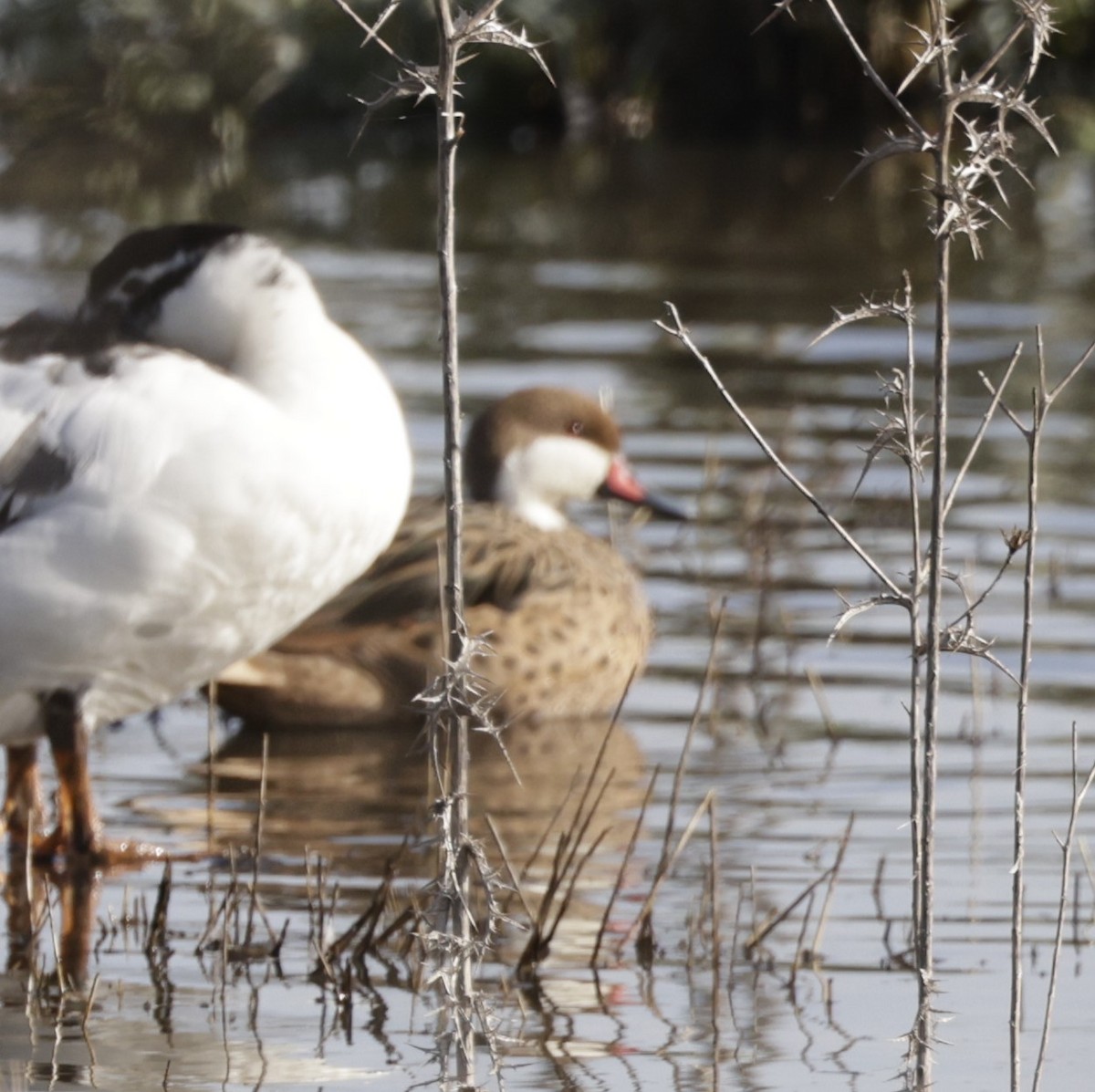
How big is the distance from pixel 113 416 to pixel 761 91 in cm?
2103

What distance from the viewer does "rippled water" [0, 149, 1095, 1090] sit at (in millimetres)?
3992

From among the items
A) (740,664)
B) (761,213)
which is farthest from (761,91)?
(740,664)

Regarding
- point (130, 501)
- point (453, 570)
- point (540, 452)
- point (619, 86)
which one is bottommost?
point (453, 570)

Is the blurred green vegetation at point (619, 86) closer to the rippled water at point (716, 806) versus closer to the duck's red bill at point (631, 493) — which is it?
the rippled water at point (716, 806)

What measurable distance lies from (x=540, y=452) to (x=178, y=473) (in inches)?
114

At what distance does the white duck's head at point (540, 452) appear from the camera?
7.50 metres

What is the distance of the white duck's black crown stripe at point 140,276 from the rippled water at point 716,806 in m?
1.03

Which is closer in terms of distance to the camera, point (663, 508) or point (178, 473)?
point (178, 473)

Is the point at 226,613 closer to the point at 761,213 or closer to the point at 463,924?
the point at 463,924

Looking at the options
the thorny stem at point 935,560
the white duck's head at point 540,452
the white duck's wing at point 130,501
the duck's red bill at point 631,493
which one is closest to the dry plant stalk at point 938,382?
the thorny stem at point 935,560

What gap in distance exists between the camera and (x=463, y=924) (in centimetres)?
333

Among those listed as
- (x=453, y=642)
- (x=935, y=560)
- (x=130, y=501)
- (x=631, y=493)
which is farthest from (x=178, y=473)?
(x=631, y=493)

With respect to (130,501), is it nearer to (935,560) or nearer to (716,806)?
(716,806)

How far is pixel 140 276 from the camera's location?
512 cm
